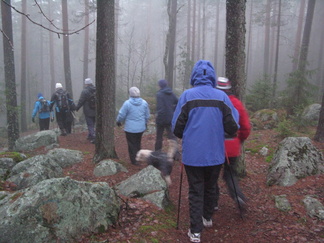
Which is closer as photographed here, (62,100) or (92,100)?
(92,100)

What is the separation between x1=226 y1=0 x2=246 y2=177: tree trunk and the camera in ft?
16.9

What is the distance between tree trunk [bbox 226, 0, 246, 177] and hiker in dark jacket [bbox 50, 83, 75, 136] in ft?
26.1

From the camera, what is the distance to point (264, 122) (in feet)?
38.7

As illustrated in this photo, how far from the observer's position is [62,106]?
10914mm

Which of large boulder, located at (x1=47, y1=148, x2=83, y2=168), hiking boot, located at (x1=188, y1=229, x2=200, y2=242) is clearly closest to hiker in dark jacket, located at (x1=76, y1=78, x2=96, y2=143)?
large boulder, located at (x1=47, y1=148, x2=83, y2=168)

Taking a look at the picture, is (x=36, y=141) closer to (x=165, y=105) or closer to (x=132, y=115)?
(x=132, y=115)

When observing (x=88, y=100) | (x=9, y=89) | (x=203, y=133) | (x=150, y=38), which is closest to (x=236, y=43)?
(x=203, y=133)

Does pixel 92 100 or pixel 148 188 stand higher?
pixel 92 100

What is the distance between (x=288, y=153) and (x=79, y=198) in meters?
4.43

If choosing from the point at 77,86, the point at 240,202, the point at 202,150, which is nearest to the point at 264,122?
the point at 240,202

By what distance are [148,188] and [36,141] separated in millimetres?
7566

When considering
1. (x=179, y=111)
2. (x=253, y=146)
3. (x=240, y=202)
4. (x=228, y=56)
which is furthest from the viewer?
(x=253, y=146)

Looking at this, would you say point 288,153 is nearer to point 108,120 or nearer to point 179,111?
point 179,111

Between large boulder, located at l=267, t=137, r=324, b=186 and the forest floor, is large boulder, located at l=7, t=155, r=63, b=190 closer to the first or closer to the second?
the forest floor
